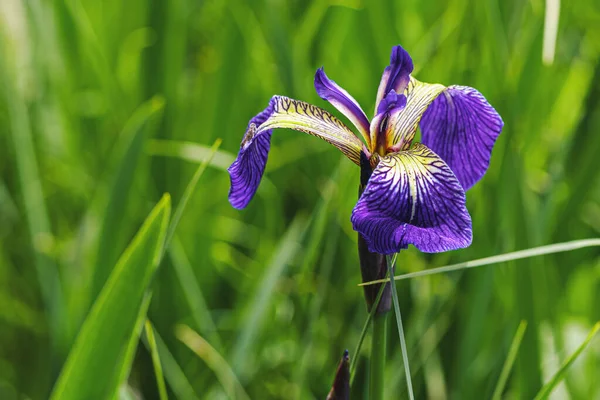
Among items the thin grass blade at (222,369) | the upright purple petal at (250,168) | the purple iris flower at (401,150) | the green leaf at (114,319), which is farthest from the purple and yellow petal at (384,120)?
the thin grass blade at (222,369)

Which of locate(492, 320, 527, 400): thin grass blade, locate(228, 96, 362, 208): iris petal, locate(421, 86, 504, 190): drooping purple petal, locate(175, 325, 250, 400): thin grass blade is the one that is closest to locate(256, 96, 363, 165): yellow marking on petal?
locate(228, 96, 362, 208): iris petal

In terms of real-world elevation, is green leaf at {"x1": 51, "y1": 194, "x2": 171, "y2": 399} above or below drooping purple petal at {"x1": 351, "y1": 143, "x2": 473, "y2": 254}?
below

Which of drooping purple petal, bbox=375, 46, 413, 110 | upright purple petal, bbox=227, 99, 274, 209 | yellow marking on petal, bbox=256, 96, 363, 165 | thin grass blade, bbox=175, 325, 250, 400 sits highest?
drooping purple petal, bbox=375, 46, 413, 110

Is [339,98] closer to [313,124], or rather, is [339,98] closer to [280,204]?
[313,124]

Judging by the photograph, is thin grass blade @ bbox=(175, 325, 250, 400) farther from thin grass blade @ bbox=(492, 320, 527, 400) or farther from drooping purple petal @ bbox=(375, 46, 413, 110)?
drooping purple petal @ bbox=(375, 46, 413, 110)

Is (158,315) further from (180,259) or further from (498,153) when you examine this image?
(498,153)
